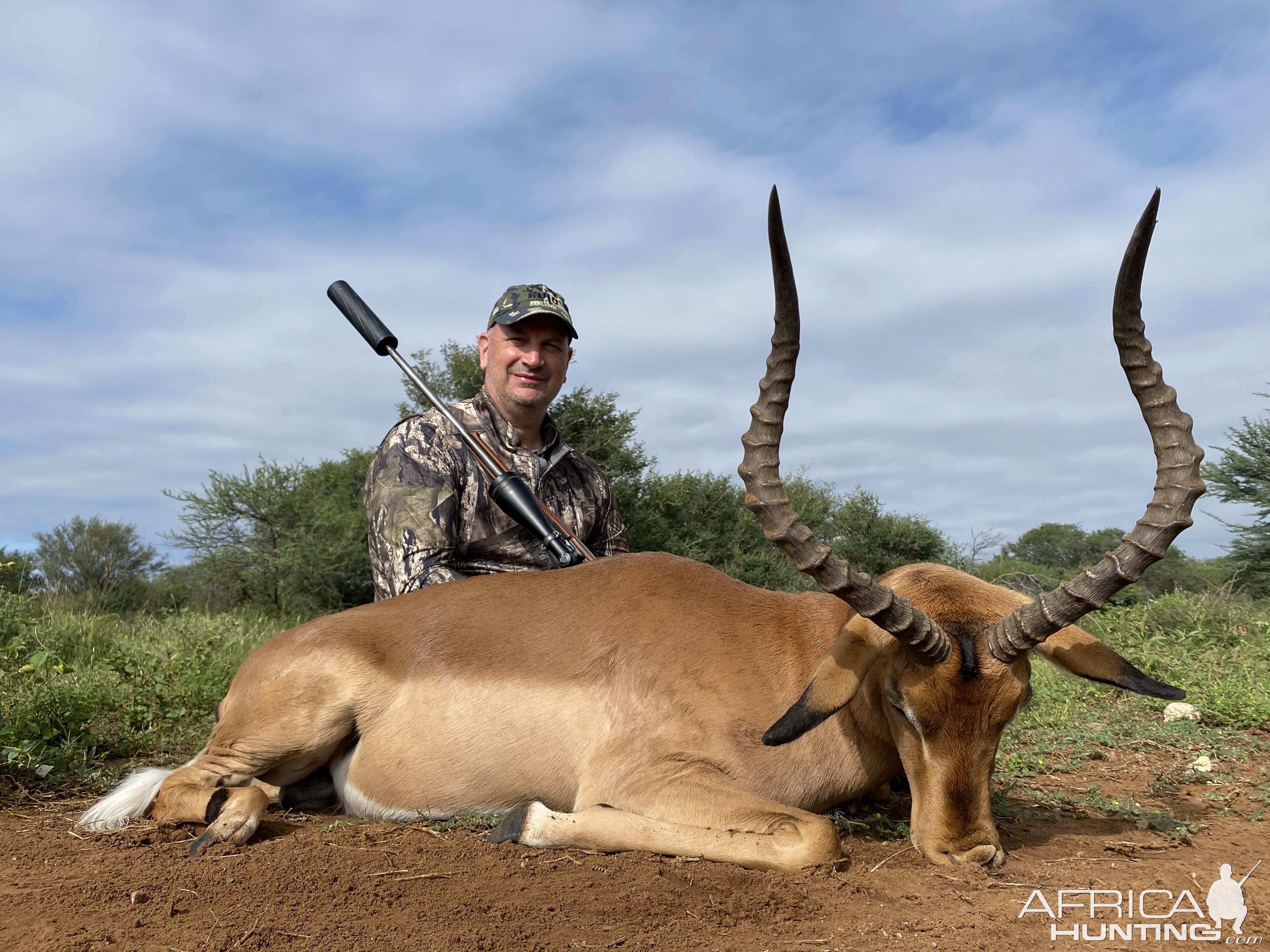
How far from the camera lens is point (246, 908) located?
3.45m

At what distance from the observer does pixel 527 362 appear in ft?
24.4

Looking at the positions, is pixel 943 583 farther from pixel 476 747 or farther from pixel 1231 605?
pixel 1231 605

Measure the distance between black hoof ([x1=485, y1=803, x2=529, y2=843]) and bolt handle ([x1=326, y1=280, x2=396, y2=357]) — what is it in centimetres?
472

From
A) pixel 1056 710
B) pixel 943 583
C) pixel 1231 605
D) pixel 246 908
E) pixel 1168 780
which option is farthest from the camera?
pixel 1231 605

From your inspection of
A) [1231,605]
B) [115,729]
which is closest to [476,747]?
[115,729]

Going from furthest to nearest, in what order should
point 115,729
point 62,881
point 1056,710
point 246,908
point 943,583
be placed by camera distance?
point 1056,710 → point 115,729 → point 943,583 → point 62,881 → point 246,908

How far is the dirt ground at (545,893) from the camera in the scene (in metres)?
3.19

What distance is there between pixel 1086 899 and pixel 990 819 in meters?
0.51

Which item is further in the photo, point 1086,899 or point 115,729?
point 115,729

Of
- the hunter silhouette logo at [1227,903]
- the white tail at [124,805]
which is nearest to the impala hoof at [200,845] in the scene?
the white tail at [124,805]

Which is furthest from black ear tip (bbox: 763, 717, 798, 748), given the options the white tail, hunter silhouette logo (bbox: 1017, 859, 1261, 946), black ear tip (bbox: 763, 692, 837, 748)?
the white tail

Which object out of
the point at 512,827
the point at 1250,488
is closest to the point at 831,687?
the point at 512,827

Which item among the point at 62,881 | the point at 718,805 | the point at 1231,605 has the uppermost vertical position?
the point at 1231,605

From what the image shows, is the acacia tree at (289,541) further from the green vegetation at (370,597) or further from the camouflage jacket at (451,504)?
the camouflage jacket at (451,504)
